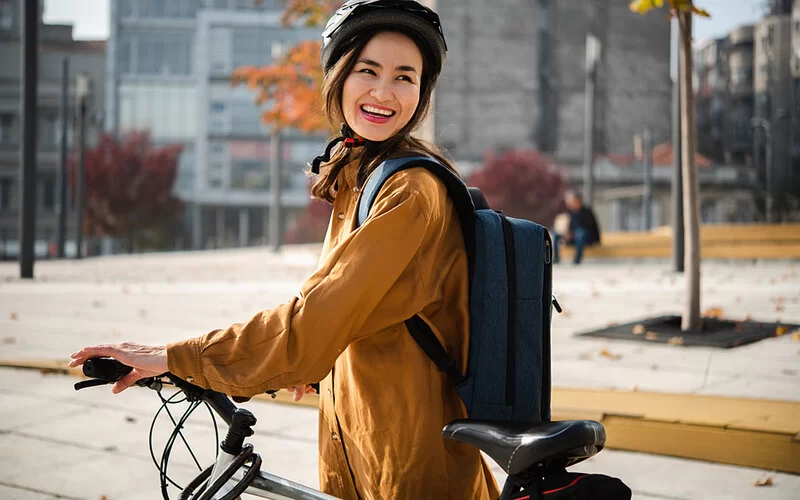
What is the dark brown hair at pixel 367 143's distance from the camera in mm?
2266

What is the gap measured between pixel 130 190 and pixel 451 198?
50.3 metres

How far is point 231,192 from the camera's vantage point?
215 feet

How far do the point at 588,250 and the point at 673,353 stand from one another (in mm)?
14770

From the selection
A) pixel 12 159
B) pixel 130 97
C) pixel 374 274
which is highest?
pixel 130 97

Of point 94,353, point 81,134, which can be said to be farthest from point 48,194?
point 94,353

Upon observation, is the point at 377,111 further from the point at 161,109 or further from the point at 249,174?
the point at 161,109

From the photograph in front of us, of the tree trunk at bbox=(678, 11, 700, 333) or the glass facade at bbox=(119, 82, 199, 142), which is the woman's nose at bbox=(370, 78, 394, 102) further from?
the glass facade at bbox=(119, 82, 199, 142)

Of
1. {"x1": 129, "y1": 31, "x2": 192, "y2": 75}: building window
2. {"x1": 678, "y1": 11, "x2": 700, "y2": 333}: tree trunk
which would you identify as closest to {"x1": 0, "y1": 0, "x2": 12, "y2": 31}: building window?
{"x1": 129, "y1": 31, "x2": 192, "y2": 75}: building window

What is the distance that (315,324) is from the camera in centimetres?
194

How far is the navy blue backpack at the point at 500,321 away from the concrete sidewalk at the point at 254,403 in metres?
2.53

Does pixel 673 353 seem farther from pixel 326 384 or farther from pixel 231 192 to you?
pixel 231 192

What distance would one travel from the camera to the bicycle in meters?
1.79

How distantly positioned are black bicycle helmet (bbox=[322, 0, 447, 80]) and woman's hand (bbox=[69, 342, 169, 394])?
34.3 inches

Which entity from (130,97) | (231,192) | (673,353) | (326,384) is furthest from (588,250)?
(130,97)
